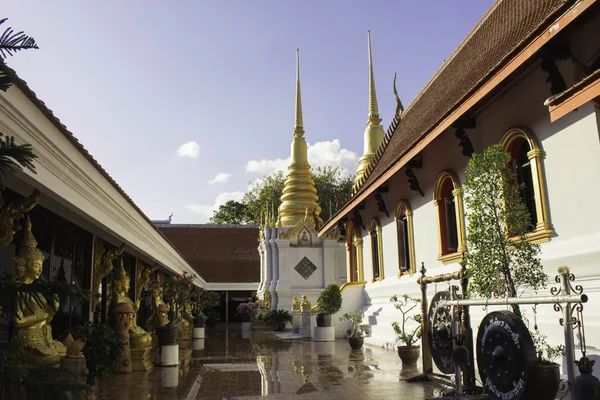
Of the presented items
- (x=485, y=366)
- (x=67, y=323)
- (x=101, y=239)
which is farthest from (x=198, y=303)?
(x=485, y=366)

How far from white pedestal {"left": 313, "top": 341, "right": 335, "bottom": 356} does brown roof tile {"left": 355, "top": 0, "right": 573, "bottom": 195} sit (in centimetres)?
414

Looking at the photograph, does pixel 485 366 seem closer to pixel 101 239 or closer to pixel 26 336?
pixel 26 336

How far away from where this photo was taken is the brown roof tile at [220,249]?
3192cm

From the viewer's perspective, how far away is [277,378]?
348 inches

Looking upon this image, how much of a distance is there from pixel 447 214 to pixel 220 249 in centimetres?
2499

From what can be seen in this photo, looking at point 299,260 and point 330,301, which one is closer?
point 330,301

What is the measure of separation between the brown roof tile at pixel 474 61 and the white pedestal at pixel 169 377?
535 centimetres

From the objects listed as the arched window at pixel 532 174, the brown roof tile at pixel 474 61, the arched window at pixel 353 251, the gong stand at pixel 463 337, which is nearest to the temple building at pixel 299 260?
the arched window at pixel 353 251

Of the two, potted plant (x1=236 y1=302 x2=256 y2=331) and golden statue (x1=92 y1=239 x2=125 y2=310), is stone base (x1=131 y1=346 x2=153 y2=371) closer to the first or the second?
golden statue (x1=92 y1=239 x2=125 y2=310)

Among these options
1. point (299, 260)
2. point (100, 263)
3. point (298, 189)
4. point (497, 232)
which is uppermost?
point (298, 189)

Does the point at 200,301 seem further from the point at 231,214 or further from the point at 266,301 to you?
the point at 231,214

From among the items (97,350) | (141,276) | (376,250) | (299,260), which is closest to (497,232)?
(97,350)

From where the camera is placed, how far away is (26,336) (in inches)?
221

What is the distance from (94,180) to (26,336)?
6.82 ft
